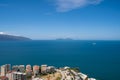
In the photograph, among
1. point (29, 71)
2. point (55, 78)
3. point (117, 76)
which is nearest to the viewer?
point (55, 78)

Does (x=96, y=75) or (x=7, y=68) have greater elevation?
(x=7, y=68)

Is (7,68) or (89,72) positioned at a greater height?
(7,68)

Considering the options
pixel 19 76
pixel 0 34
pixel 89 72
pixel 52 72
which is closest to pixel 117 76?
pixel 89 72

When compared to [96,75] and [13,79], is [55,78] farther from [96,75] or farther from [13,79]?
[96,75]

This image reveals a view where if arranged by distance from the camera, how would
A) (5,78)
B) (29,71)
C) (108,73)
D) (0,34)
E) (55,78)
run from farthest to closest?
(0,34) < (108,73) < (29,71) < (55,78) < (5,78)

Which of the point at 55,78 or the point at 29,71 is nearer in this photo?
the point at 55,78

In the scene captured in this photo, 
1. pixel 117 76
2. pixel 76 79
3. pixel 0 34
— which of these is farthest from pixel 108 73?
pixel 0 34

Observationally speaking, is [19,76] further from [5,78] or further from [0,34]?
[0,34]

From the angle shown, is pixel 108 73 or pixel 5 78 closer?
pixel 5 78

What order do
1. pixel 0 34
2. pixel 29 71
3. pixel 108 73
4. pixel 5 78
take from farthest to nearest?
pixel 0 34 < pixel 108 73 < pixel 29 71 < pixel 5 78
